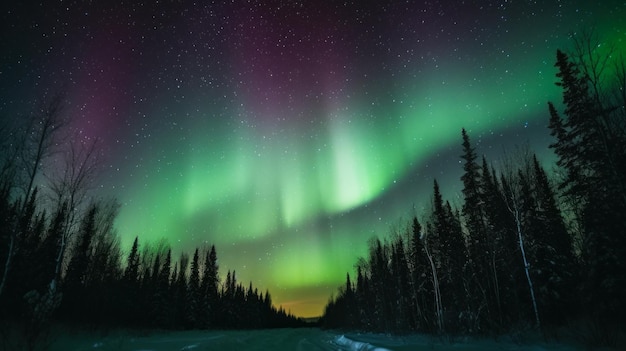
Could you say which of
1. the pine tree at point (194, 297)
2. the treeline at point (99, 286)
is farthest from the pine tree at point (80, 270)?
the pine tree at point (194, 297)

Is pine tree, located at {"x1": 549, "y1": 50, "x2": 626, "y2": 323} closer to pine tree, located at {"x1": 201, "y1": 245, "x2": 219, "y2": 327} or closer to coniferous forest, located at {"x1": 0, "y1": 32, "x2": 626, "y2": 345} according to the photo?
→ coniferous forest, located at {"x1": 0, "y1": 32, "x2": 626, "y2": 345}

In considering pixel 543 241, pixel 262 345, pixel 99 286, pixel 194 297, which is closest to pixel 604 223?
pixel 543 241

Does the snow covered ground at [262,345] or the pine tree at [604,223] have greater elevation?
the pine tree at [604,223]

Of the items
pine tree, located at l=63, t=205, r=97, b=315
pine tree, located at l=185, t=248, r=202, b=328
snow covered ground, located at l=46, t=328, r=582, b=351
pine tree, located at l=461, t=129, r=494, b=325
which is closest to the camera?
snow covered ground, located at l=46, t=328, r=582, b=351

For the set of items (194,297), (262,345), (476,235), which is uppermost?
(476,235)

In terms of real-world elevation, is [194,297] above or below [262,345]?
above

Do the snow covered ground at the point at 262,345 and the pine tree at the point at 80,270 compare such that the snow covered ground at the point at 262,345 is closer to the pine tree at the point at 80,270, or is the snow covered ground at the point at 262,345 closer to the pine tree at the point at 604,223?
the pine tree at the point at 604,223

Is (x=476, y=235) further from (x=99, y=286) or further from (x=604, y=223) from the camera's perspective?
(x=99, y=286)

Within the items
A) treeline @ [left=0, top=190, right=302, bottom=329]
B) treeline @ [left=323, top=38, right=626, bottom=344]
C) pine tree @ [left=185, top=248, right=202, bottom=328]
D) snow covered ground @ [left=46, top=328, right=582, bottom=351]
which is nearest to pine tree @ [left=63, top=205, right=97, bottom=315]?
treeline @ [left=0, top=190, right=302, bottom=329]

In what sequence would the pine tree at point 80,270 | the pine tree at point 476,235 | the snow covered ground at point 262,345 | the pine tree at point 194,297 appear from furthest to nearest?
1. the pine tree at point 194,297
2. the pine tree at point 80,270
3. the pine tree at point 476,235
4. the snow covered ground at point 262,345

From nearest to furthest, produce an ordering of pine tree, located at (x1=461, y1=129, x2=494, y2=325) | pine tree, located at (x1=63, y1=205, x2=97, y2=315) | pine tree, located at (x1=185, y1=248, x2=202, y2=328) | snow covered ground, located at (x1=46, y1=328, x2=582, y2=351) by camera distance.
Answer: snow covered ground, located at (x1=46, y1=328, x2=582, y2=351) → pine tree, located at (x1=461, y1=129, x2=494, y2=325) → pine tree, located at (x1=63, y1=205, x2=97, y2=315) → pine tree, located at (x1=185, y1=248, x2=202, y2=328)

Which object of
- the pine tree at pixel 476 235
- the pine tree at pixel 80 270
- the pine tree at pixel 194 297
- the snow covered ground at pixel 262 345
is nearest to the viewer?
the snow covered ground at pixel 262 345

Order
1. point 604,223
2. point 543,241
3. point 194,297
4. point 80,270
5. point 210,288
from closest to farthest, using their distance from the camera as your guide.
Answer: point 604,223
point 543,241
point 80,270
point 194,297
point 210,288

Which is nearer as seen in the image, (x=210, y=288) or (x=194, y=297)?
(x=194, y=297)
